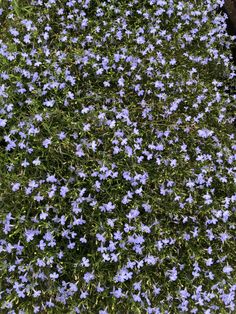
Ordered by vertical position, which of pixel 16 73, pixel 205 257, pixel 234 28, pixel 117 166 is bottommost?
pixel 205 257

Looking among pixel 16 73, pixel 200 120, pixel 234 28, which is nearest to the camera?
pixel 16 73

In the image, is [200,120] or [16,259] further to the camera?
[200,120]

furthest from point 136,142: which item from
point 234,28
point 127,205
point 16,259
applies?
point 234,28

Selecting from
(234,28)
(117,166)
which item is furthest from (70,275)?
(234,28)

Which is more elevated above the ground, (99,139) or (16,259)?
(99,139)

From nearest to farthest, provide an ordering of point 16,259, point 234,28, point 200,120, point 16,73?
point 16,259, point 16,73, point 200,120, point 234,28

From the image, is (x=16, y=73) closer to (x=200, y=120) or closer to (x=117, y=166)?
(x=117, y=166)
